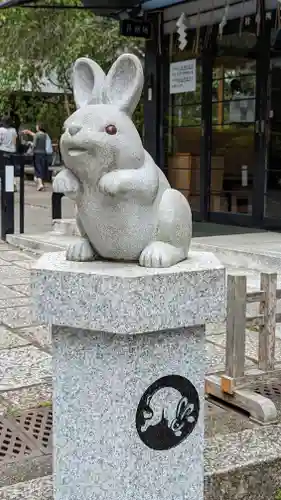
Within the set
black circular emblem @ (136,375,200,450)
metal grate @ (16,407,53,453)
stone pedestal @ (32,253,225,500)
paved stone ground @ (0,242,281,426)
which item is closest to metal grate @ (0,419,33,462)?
metal grate @ (16,407,53,453)

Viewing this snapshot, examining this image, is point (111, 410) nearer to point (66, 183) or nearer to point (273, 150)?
point (66, 183)

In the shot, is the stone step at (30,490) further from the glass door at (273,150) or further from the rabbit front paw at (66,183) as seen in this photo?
the glass door at (273,150)

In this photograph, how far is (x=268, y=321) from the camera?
394 centimetres

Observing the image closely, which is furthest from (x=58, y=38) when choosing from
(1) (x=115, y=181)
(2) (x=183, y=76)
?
(1) (x=115, y=181)

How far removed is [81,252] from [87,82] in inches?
27.3

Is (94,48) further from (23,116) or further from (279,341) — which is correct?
(23,116)

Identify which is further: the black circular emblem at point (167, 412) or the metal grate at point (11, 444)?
the metal grate at point (11, 444)

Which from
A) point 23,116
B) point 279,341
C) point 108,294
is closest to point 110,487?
point 108,294

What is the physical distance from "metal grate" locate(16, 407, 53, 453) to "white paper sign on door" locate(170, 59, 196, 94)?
7.18 m

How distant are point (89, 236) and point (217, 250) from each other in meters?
4.69

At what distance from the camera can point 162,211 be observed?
267 centimetres

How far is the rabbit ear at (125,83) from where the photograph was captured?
8.54 feet

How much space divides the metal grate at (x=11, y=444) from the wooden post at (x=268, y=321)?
149 centimetres

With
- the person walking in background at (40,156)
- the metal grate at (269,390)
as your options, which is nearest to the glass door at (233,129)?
the metal grate at (269,390)
